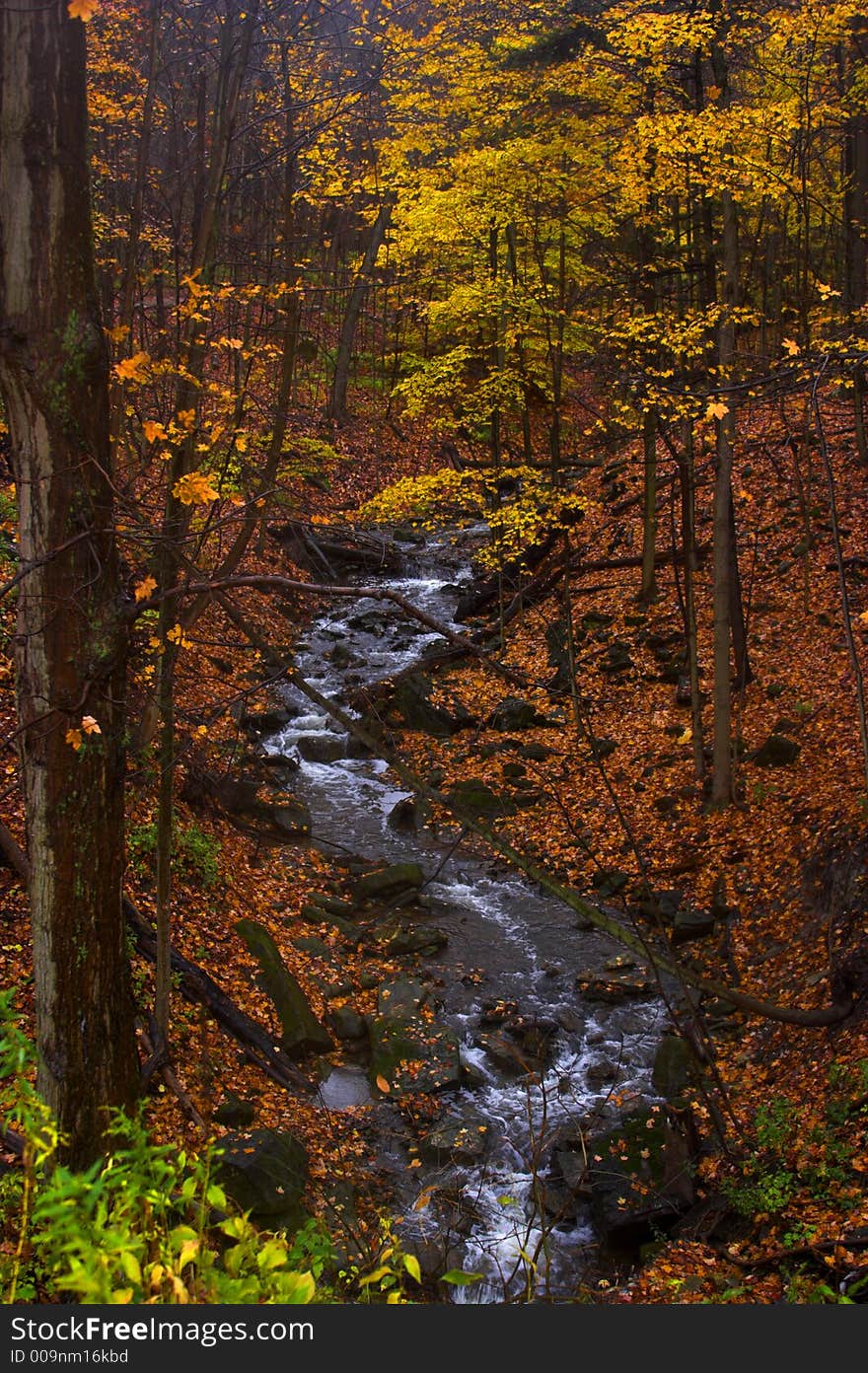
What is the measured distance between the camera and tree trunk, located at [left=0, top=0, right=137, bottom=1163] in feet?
12.8

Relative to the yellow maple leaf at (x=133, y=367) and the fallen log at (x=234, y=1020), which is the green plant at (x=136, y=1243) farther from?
the fallen log at (x=234, y=1020)

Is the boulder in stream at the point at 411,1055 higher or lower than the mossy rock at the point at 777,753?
lower

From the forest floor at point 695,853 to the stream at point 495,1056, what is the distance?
1.49ft

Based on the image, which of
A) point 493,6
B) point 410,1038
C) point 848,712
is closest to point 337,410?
point 493,6

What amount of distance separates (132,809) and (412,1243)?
4968mm

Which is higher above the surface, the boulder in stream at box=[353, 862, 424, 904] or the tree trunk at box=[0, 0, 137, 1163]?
the tree trunk at box=[0, 0, 137, 1163]

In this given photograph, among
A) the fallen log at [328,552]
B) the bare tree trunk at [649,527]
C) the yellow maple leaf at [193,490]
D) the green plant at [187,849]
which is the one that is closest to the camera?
the yellow maple leaf at [193,490]

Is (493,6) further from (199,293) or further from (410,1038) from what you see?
(410,1038)

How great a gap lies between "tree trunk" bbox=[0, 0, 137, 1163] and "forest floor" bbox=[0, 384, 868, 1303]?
394mm

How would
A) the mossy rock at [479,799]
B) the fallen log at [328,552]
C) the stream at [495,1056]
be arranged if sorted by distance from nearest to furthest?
the stream at [495,1056] < the mossy rock at [479,799] < the fallen log at [328,552]

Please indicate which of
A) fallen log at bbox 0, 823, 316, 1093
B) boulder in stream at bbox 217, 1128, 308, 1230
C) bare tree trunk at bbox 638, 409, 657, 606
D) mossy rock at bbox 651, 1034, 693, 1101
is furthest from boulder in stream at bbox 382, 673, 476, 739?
boulder in stream at bbox 217, 1128, 308, 1230

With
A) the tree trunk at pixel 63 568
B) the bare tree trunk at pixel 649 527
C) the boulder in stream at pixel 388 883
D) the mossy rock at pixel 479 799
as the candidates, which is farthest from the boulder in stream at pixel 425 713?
the tree trunk at pixel 63 568

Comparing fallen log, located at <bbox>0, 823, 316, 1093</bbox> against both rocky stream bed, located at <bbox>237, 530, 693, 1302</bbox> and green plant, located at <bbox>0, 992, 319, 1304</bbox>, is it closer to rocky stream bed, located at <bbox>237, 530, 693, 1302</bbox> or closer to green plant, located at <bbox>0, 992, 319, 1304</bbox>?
rocky stream bed, located at <bbox>237, 530, 693, 1302</bbox>

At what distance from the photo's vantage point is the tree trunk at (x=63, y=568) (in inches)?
153
